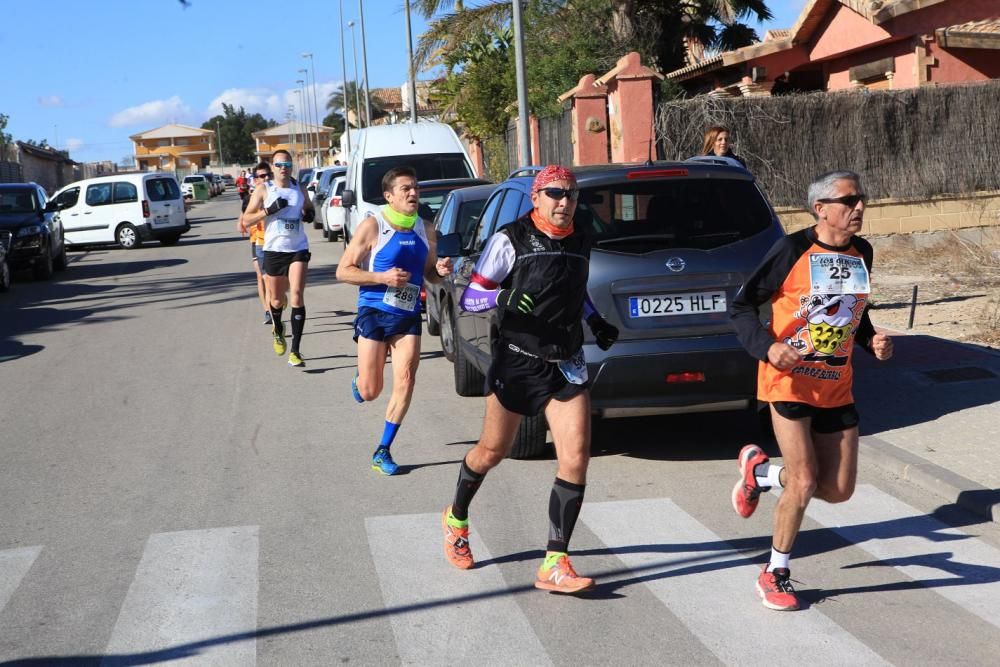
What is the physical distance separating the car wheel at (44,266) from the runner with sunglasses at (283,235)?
11.7 m

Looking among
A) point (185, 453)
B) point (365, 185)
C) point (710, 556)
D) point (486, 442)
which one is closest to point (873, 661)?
point (710, 556)

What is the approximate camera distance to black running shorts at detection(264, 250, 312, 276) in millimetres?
11531

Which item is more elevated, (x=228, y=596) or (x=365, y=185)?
(x=365, y=185)

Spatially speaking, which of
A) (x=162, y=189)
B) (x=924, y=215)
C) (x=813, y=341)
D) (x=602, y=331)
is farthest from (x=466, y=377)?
(x=162, y=189)

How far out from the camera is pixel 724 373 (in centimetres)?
702

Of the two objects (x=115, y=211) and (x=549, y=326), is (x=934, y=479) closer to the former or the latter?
(x=549, y=326)

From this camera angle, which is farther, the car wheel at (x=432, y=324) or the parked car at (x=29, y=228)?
the parked car at (x=29, y=228)

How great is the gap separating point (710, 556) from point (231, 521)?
101 inches

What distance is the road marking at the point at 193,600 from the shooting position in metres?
4.63

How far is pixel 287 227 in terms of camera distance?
11.5 m

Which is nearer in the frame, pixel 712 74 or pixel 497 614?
pixel 497 614

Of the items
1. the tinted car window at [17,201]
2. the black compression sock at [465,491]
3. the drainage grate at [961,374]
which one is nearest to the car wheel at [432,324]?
the drainage grate at [961,374]

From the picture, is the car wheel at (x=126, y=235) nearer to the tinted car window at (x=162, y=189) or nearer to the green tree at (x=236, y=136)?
the tinted car window at (x=162, y=189)

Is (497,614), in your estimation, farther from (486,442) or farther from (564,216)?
(564,216)
